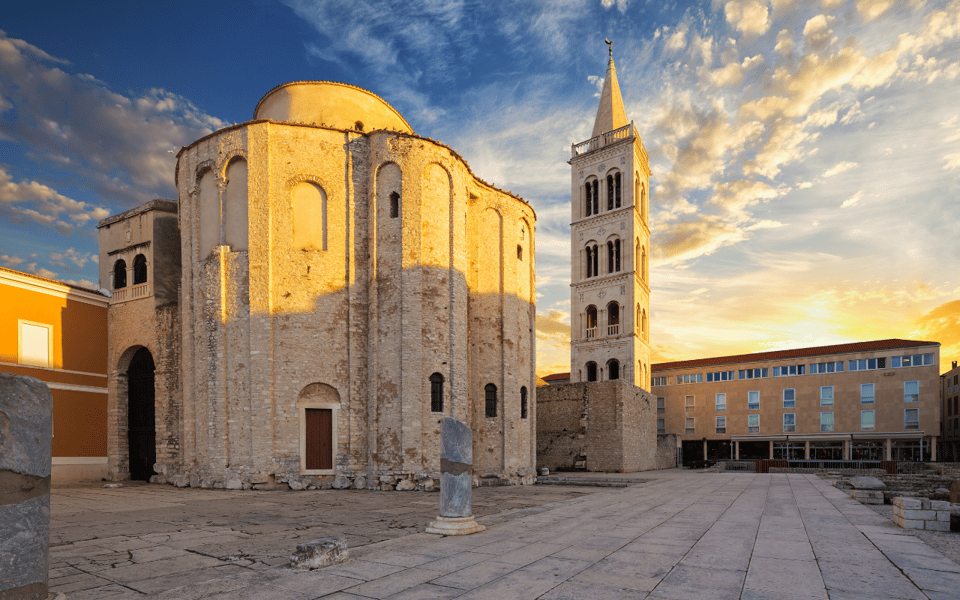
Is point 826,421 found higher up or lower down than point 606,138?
lower down

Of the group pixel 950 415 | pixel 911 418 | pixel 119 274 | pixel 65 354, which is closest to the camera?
pixel 65 354

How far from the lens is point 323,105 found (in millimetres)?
22297

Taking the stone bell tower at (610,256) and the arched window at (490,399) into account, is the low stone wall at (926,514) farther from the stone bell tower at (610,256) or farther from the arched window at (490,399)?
the stone bell tower at (610,256)

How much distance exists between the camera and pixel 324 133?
20094mm

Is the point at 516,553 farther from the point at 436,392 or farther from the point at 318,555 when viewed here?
the point at 436,392

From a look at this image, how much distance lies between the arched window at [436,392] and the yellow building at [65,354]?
1452cm

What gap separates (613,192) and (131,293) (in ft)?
111

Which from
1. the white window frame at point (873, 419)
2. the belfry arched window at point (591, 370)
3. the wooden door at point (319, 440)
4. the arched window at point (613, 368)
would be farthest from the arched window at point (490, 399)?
the white window frame at point (873, 419)

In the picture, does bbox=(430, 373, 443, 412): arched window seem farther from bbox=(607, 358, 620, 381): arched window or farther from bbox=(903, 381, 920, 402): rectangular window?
bbox=(903, 381, 920, 402): rectangular window

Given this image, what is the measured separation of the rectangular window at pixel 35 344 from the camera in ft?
65.3

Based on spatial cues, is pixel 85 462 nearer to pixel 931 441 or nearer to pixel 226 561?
pixel 226 561

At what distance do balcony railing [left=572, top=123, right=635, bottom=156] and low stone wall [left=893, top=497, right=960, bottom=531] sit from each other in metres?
37.0

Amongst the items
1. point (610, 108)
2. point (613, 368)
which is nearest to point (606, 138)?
point (610, 108)

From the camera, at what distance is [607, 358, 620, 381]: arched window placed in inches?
1598
